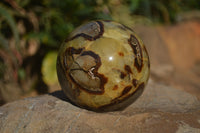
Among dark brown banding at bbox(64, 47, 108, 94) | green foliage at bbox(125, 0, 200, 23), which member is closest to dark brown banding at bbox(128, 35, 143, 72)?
dark brown banding at bbox(64, 47, 108, 94)

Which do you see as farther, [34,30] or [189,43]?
[189,43]

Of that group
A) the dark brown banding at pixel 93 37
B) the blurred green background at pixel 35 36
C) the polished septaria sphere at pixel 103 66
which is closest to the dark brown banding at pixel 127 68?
the polished septaria sphere at pixel 103 66

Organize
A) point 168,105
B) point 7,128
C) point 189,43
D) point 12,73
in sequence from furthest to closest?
point 189,43 → point 12,73 → point 168,105 → point 7,128

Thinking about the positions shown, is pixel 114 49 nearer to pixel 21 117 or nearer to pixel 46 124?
pixel 46 124

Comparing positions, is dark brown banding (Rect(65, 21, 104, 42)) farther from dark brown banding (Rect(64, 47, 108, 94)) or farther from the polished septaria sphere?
dark brown banding (Rect(64, 47, 108, 94))

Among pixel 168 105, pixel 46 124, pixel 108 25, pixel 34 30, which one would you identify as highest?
pixel 108 25

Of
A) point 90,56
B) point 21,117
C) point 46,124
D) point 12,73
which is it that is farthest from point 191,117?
point 12,73

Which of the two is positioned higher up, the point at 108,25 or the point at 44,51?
the point at 108,25

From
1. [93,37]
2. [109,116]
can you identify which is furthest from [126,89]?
[93,37]
